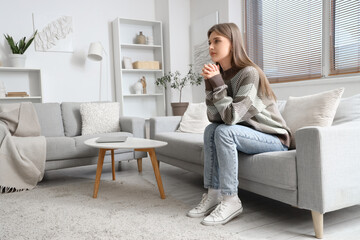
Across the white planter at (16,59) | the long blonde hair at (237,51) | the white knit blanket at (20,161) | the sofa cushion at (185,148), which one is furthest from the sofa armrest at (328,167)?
the white planter at (16,59)

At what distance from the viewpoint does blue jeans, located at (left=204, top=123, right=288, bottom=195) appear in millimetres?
1606

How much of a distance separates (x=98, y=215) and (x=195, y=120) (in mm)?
1386

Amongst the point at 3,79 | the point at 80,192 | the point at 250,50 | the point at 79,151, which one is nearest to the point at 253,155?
the point at 80,192

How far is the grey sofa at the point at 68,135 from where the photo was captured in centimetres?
259

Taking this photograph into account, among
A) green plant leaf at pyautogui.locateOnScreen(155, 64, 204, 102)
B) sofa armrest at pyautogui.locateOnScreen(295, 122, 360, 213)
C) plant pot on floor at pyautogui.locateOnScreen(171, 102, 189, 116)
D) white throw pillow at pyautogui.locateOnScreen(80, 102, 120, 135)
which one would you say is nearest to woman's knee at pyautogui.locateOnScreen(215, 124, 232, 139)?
sofa armrest at pyautogui.locateOnScreen(295, 122, 360, 213)

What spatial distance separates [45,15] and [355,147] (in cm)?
A: 403

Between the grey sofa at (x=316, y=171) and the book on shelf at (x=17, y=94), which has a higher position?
the book on shelf at (x=17, y=94)

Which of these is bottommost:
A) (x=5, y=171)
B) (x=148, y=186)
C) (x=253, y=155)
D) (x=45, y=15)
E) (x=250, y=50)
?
(x=148, y=186)

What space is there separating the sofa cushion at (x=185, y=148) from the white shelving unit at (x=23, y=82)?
211 centimetres

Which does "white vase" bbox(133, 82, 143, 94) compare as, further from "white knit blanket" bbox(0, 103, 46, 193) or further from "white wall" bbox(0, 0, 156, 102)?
"white knit blanket" bbox(0, 103, 46, 193)

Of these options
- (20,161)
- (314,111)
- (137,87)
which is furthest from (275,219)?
(137,87)

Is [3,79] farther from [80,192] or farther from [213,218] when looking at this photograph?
[213,218]

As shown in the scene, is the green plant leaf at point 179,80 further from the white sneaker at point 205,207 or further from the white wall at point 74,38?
the white sneaker at point 205,207

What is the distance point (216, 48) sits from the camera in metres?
1.71
